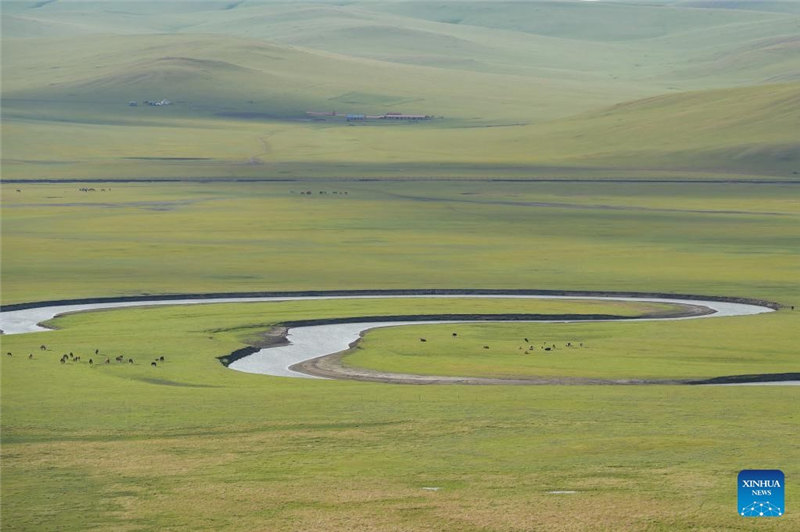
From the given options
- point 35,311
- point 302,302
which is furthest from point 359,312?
point 35,311

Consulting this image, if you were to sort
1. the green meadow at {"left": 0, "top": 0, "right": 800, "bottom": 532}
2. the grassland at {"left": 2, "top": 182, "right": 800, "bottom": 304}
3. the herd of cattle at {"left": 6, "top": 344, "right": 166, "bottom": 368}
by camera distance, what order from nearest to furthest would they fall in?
1. the green meadow at {"left": 0, "top": 0, "right": 800, "bottom": 532}
2. the herd of cattle at {"left": 6, "top": 344, "right": 166, "bottom": 368}
3. the grassland at {"left": 2, "top": 182, "right": 800, "bottom": 304}

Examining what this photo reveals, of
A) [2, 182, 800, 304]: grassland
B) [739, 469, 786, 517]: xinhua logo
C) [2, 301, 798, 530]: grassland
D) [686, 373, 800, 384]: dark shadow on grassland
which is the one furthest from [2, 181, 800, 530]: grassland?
[686, 373, 800, 384]: dark shadow on grassland

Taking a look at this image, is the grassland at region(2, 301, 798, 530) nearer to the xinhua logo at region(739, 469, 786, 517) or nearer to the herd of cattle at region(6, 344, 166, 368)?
the xinhua logo at region(739, 469, 786, 517)

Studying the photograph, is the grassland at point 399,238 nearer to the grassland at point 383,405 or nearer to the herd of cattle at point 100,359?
the grassland at point 383,405

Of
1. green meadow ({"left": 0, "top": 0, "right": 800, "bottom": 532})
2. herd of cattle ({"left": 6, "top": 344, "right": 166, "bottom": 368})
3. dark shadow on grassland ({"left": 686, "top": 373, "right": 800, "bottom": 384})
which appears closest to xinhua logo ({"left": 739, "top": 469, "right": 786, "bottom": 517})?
green meadow ({"left": 0, "top": 0, "right": 800, "bottom": 532})

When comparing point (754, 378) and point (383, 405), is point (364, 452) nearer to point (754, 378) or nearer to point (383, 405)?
point (383, 405)

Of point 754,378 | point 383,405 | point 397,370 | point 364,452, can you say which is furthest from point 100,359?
point 754,378

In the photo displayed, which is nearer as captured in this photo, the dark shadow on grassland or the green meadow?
the green meadow

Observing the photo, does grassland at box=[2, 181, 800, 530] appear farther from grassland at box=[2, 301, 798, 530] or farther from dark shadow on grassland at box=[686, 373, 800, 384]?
dark shadow on grassland at box=[686, 373, 800, 384]

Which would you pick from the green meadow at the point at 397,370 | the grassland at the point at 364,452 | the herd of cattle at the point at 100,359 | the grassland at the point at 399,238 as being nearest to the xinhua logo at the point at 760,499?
the green meadow at the point at 397,370

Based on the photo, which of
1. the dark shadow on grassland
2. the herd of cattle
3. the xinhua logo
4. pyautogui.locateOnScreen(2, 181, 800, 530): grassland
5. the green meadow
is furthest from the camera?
the herd of cattle

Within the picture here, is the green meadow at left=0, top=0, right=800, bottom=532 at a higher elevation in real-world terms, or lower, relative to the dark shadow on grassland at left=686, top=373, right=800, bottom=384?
higher
